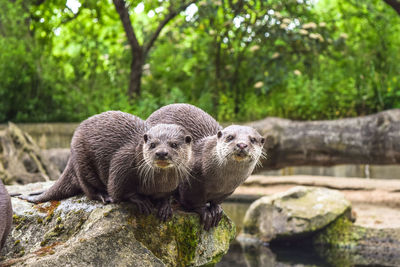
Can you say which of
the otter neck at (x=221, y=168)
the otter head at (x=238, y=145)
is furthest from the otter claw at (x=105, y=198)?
the otter head at (x=238, y=145)

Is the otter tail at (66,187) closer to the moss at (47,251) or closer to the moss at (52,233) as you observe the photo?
the moss at (52,233)

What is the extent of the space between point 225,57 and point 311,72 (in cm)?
171

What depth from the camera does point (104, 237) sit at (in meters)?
2.37

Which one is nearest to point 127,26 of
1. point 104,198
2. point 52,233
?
point 104,198

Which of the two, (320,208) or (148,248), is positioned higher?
(148,248)

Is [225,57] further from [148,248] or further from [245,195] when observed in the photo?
[148,248]

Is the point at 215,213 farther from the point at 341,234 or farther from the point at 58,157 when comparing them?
the point at 58,157

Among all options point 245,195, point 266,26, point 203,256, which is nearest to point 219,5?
point 266,26

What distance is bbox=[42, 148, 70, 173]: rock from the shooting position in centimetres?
673

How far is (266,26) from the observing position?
8977 mm

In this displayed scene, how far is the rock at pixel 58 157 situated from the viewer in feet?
22.1

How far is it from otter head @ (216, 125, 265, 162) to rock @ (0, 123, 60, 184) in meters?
3.90

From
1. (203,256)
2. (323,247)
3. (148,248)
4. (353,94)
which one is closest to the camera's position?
(148,248)

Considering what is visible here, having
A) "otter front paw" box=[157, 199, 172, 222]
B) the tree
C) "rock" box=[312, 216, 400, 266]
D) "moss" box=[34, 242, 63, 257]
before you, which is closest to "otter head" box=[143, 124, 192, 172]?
"otter front paw" box=[157, 199, 172, 222]
